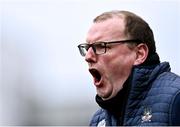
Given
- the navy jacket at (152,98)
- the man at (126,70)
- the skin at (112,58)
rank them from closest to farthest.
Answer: the navy jacket at (152,98)
the man at (126,70)
the skin at (112,58)

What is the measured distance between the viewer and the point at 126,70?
362 cm

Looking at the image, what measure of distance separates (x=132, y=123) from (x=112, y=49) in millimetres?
427

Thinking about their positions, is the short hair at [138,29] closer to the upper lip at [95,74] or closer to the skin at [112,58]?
the skin at [112,58]

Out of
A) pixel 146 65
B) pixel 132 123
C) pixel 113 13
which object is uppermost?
pixel 113 13

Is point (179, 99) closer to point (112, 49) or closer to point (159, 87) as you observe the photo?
point (159, 87)

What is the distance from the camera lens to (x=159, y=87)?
350cm

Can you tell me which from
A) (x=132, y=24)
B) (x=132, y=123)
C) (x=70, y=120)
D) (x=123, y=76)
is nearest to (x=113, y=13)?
(x=132, y=24)

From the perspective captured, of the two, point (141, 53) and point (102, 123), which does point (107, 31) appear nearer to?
point (141, 53)

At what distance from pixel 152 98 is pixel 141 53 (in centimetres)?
29

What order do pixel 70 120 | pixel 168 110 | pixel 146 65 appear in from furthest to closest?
pixel 70 120 → pixel 146 65 → pixel 168 110

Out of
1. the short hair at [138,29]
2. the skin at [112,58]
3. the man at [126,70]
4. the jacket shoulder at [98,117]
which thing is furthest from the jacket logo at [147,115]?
the jacket shoulder at [98,117]


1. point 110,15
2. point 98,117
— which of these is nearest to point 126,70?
point 110,15

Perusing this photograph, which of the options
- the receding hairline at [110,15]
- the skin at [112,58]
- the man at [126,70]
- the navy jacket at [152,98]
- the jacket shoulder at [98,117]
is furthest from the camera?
the jacket shoulder at [98,117]

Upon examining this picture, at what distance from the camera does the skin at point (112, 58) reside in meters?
3.63
